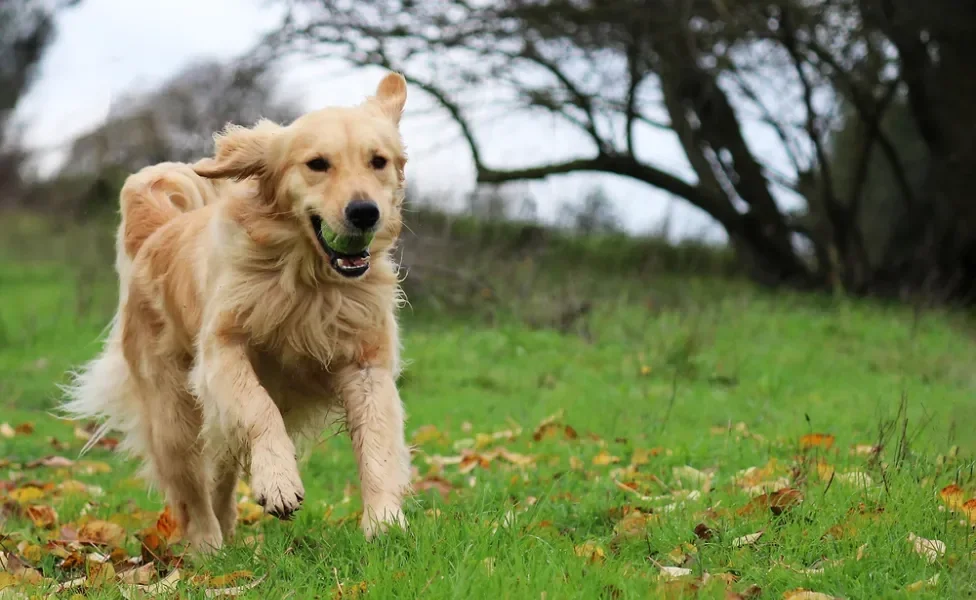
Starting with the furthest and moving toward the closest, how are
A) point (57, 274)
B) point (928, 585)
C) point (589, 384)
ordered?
point (57, 274), point (589, 384), point (928, 585)

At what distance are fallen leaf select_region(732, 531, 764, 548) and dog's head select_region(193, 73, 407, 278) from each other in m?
1.66

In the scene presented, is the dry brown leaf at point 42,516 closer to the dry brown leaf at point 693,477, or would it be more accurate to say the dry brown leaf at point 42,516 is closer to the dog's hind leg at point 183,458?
the dog's hind leg at point 183,458

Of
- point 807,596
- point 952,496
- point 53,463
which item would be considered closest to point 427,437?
point 53,463

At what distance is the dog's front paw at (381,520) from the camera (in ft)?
11.1

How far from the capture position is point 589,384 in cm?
823

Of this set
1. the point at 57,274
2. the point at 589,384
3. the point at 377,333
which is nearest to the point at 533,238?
the point at 589,384

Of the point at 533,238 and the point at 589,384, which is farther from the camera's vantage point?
the point at 533,238

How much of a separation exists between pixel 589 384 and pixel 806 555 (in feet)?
16.6

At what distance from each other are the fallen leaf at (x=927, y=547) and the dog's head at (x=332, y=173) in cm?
208

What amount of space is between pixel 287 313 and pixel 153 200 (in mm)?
1590

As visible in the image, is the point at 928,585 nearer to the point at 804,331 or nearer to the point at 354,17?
the point at 804,331

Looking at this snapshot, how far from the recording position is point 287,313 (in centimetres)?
400

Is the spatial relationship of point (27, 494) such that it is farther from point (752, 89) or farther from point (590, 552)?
point (752, 89)

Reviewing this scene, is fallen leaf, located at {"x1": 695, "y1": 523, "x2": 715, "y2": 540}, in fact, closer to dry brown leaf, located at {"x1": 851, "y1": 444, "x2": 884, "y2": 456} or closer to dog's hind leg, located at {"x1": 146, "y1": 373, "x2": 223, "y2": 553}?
dry brown leaf, located at {"x1": 851, "y1": 444, "x2": 884, "y2": 456}
